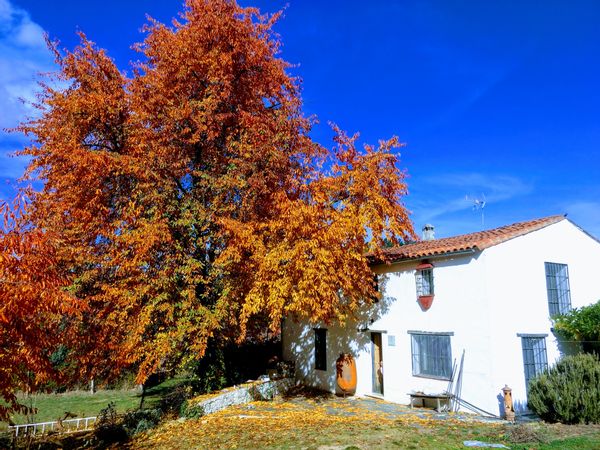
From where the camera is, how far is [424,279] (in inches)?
615

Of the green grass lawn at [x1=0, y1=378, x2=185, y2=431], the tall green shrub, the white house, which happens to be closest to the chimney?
the white house

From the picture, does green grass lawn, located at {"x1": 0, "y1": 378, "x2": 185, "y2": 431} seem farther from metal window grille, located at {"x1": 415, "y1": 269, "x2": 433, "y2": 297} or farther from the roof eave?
metal window grille, located at {"x1": 415, "y1": 269, "x2": 433, "y2": 297}

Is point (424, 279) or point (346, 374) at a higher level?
point (424, 279)

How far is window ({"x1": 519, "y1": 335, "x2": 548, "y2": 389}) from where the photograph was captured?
13.6m

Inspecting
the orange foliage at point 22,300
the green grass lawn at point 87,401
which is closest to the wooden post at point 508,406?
the orange foliage at point 22,300

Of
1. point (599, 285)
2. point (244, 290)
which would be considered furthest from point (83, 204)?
point (599, 285)

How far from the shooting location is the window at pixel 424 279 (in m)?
15.4

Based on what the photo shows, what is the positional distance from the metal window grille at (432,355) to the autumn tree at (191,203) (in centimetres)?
246

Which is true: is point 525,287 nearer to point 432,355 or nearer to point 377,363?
point 432,355

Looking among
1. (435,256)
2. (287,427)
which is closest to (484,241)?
(435,256)

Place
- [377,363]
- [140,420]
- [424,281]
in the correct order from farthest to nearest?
[377,363]
[424,281]
[140,420]

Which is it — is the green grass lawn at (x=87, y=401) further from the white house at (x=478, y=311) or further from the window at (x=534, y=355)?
the window at (x=534, y=355)

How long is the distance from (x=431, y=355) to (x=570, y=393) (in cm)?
425

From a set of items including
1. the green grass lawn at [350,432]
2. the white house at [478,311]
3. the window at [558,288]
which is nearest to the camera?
the green grass lawn at [350,432]
